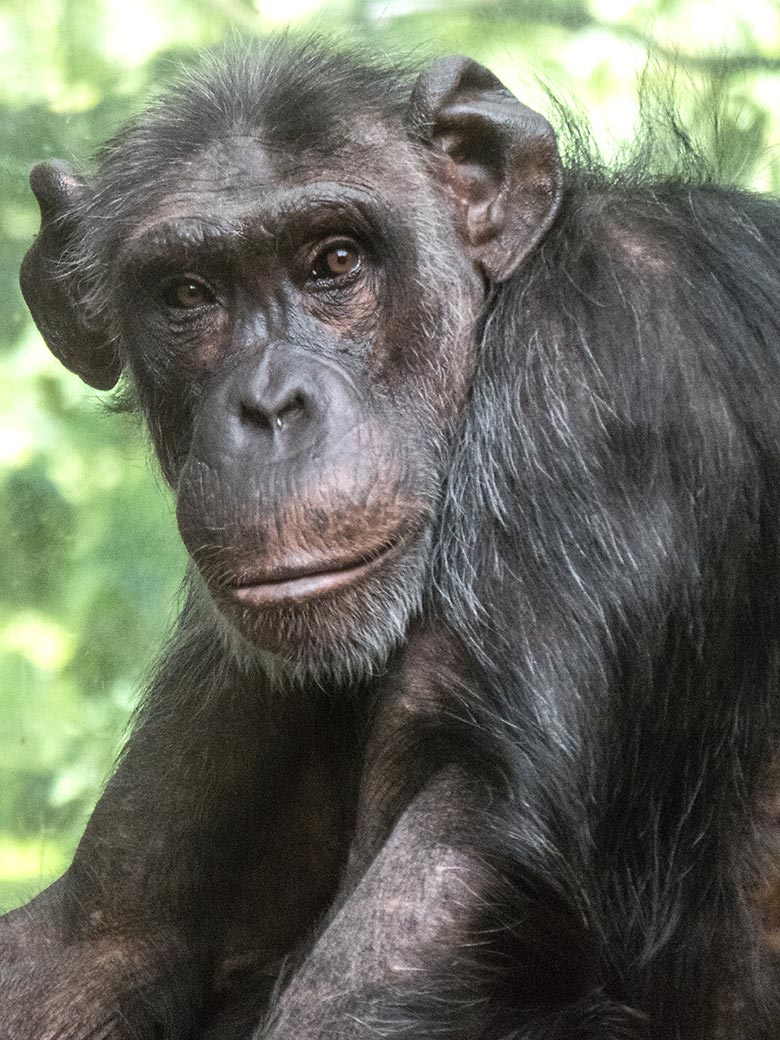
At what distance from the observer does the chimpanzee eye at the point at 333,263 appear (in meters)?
3.85

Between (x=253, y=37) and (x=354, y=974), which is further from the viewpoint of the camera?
(x=253, y=37)

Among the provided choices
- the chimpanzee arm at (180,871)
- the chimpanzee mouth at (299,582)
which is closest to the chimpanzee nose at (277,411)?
the chimpanzee mouth at (299,582)

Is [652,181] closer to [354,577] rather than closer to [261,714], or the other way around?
[354,577]

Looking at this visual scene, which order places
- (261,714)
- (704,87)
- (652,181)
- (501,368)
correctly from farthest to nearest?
(704,87)
(261,714)
(652,181)
(501,368)

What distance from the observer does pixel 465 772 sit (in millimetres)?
3600

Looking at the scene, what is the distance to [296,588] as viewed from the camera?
3590 millimetres

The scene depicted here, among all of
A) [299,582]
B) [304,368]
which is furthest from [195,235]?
[299,582]

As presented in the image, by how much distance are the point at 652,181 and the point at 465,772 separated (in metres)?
1.48

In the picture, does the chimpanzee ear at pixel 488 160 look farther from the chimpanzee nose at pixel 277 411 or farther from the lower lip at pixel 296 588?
the lower lip at pixel 296 588

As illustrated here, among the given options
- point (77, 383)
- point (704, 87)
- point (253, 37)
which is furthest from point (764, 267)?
point (77, 383)

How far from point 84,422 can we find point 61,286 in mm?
1720

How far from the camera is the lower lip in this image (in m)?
3.59

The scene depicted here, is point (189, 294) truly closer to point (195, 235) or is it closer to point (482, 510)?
point (195, 235)

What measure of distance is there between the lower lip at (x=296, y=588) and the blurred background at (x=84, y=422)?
7.44ft
